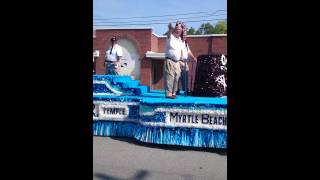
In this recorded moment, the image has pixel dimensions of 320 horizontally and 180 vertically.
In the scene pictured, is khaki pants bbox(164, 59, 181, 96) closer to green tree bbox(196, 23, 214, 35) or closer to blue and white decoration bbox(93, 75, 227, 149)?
blue and white decoration bbox(93, 75, 227, 149)

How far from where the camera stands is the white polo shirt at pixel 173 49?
5.64 m

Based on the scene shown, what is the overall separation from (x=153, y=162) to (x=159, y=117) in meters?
0.82

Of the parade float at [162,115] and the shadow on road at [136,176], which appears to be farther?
the parade float at [162,115]

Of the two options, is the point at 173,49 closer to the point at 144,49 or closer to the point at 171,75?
the point at 171,75

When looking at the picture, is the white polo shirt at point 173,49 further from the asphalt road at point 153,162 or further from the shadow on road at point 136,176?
the shadow on road at point 136,176

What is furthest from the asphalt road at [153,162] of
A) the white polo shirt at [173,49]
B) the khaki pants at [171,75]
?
the white polo shirt at [173,49]

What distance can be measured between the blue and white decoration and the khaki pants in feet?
1.06

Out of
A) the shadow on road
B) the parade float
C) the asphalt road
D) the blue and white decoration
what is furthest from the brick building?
the shadow on road

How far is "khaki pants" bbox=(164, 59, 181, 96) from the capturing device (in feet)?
18.7

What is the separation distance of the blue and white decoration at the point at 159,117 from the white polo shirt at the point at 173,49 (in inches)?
30.6
